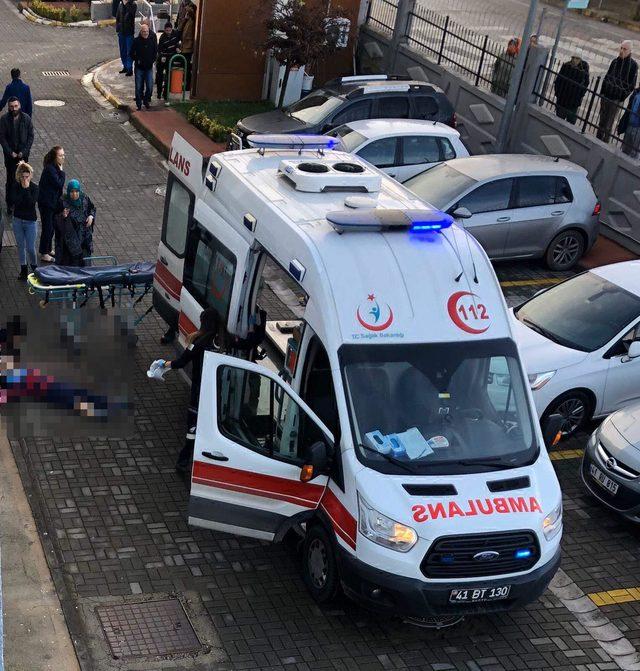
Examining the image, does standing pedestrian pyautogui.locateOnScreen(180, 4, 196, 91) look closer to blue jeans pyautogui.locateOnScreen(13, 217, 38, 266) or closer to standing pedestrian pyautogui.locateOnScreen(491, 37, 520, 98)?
standing pedestrian pyautogui.locateOnScreen(491, 37, 520, 98)

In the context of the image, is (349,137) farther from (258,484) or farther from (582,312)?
(258,484)

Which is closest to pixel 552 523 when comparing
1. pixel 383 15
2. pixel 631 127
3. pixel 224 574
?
pixel 224 574

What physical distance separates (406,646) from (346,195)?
395 centimetres

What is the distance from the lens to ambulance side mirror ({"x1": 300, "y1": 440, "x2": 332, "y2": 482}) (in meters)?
8.02

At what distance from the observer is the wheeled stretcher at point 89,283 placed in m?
12.3

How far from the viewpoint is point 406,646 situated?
27.3ft

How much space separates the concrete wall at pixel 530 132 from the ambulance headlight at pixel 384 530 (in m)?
10.4

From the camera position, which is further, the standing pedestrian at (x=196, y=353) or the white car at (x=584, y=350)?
the white car at (x=584, y=350)

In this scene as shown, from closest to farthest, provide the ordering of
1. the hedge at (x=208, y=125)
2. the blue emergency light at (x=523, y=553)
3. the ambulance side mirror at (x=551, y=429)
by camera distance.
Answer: the blue emergency light at (x=523, y=553) → the ambulance side mirror at (x=551, y=429) → the hedge at (x=208, y=125)

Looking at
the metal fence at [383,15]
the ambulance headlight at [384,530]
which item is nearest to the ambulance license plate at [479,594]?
the ambulance headlight at [384,530]

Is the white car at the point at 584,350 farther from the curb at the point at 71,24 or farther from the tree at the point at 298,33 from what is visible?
the curb at the point at 71,24

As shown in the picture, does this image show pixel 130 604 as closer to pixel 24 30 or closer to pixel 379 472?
pixel 379 472

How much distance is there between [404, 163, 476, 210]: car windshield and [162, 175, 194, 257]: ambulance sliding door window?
437 centimetres

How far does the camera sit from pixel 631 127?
56.1 ft
